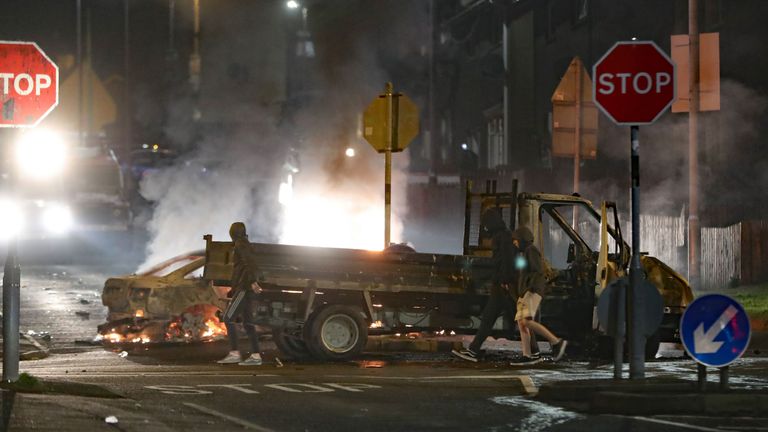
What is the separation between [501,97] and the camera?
45.8m

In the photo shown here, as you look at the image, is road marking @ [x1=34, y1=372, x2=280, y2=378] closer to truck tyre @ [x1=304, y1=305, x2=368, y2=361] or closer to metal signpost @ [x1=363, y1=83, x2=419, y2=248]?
truck tyre @ [x1=304, y1=305, x2=368, y2=361]

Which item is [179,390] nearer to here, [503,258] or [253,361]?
[253,361]

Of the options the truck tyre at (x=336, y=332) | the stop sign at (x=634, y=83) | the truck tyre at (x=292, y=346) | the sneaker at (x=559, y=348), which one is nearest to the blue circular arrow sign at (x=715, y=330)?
the stop sign at (x=634, y=83)

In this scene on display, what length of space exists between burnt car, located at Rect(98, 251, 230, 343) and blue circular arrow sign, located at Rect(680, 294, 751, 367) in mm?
8323

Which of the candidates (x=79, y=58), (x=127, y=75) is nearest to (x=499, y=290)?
(x=127, y=75)

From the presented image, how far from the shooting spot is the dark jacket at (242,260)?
1442cm

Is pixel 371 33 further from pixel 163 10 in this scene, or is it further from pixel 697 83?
pixel 697 83

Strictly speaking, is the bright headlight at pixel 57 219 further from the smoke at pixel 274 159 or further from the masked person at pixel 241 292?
the masked person at pixel 241 292

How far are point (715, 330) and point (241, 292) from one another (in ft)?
20.0

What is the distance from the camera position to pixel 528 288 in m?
14.3

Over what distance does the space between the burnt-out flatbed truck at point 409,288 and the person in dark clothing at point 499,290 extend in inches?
14.1

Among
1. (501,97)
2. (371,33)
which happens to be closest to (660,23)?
(501,97)

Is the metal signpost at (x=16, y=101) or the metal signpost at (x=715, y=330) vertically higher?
the metal signpost at (x=16, y=101)

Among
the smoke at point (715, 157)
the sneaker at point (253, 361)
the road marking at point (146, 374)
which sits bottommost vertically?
the road marking at point (146, 374)
